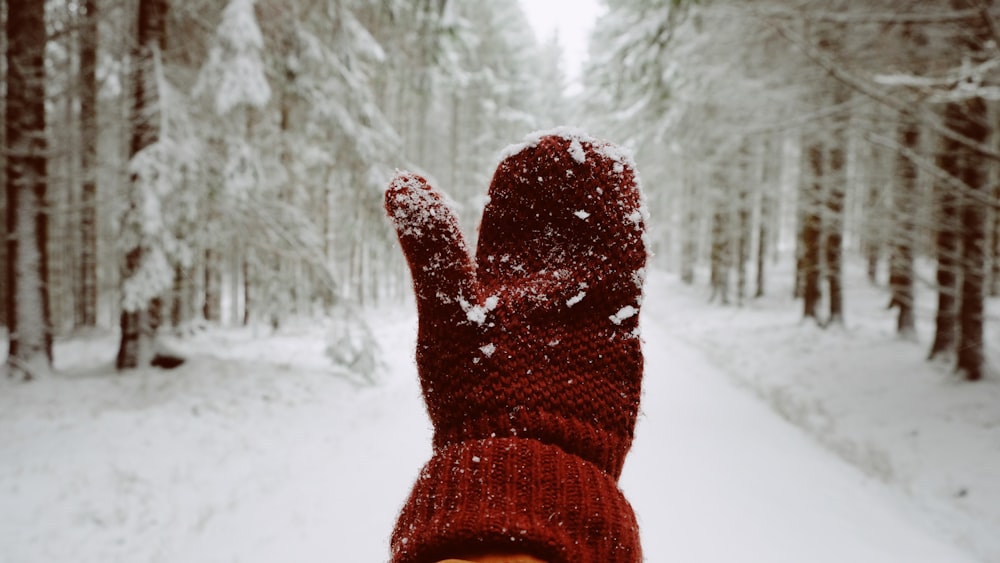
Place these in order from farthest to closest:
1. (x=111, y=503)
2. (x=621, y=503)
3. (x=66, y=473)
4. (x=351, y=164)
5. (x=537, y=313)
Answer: (x=351, y=164), (x=66, y=473), (x=111, y=503), (x=537, y=313), (x=621, y=503)

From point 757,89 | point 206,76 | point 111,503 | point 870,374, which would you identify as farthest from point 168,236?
point 870,374

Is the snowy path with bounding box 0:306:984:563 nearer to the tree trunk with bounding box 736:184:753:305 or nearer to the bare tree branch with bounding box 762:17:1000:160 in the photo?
the bare tree branch with bounding box 762:17:1000:160

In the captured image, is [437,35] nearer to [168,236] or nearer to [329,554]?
[168,236]

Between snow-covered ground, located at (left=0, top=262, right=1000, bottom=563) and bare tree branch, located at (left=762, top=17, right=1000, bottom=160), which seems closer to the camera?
snow-covered ground, located at (left=0, top=262, right=1000, bottom=563)

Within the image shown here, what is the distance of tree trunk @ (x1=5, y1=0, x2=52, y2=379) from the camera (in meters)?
6.98

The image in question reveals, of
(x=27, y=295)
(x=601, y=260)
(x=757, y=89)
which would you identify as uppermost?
(x=757, y=89)

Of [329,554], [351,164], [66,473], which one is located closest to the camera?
[329,554]

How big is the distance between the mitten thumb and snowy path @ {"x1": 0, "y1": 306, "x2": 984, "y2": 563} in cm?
234

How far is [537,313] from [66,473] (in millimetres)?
5090

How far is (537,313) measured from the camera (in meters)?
1.67

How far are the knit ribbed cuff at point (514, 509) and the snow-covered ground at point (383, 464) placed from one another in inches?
110

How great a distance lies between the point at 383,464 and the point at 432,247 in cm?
434

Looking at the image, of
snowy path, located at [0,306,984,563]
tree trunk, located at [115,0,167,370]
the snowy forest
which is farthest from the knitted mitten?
tree trunk, located at [115,0,167,370]

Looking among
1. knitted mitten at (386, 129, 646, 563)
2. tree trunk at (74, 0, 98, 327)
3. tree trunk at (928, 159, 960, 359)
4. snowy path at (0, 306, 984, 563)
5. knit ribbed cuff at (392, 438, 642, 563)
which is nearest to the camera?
knit ribbed cuff at (392, 438, 642, 563)
